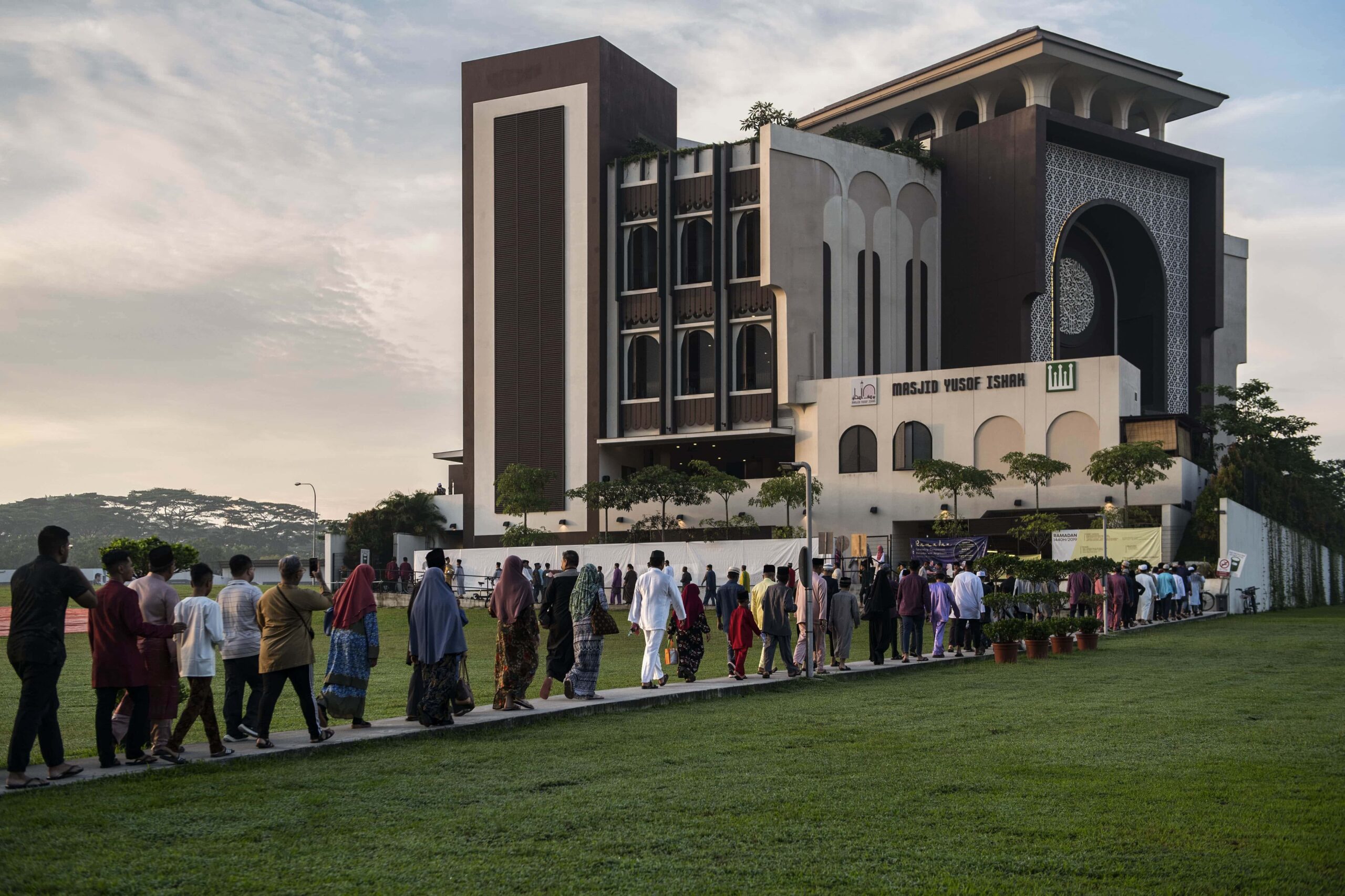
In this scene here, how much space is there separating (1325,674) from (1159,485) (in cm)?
3215

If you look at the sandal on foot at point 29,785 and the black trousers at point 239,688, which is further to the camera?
the black trousers at point 239,688

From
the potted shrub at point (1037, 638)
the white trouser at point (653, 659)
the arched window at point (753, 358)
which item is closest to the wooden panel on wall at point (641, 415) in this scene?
the arched window at point (753, 358)

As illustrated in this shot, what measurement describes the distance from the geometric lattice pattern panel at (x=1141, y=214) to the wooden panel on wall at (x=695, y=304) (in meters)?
13.6

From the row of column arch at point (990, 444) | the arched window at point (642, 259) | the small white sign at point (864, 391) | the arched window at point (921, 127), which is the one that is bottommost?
the row of column arch at point (990, 444)

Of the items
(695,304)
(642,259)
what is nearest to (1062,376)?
(695,304)

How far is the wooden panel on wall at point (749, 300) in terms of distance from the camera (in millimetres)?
→ 53344

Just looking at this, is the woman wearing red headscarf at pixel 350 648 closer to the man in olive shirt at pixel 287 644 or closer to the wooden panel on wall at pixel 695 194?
the man in olive shirt at pixel 287 644

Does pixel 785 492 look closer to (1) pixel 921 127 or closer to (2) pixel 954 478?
(2) pixel 954 478

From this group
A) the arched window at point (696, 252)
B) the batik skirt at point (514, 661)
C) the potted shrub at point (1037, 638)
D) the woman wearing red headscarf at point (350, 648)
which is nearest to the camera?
the woman wearing red headscarf at point (350, 648)

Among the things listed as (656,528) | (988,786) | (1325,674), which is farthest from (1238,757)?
(656,528)

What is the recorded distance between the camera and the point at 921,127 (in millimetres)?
62531

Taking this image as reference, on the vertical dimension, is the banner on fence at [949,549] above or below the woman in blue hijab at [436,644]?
below

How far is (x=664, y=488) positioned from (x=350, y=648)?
38636 millimetres

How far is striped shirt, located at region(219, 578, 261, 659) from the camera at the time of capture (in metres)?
9.97
